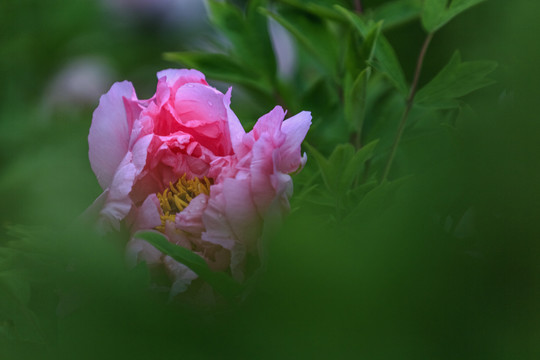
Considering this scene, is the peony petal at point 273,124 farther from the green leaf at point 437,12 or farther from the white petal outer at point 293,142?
the green leaf at point 437,12

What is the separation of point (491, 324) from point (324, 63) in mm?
321

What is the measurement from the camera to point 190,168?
0.31 metres

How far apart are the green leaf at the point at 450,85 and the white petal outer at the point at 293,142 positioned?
0.07m

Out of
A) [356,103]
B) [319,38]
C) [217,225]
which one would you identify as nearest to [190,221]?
[217,225]

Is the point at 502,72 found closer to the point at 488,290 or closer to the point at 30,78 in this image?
the point at 488,290

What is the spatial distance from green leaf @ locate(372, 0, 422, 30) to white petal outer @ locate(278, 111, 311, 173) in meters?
0.22

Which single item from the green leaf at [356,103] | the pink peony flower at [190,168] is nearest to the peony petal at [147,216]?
the pink peony flower at [190,168]

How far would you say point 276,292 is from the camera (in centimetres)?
17

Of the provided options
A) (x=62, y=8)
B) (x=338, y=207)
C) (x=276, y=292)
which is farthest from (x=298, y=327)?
(x=62, y=8)

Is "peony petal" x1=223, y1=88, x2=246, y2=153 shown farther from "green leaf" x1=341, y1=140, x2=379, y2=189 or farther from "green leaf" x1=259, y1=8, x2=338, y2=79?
"green leaf" x1=259, y1=8, x2=338, y2=79

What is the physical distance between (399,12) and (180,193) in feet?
0.83

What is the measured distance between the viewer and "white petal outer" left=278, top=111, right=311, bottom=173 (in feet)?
0.91

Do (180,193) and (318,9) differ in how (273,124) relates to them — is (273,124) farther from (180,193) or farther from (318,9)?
(318,9)

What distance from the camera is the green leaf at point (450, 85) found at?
12.4 inches
